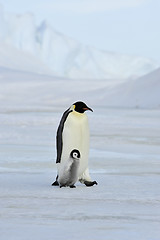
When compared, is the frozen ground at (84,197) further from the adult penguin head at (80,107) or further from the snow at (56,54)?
the snow at (56,54)

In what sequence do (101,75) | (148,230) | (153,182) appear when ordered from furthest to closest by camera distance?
1. (101,75)
2. (153,182)
3. (148,230)

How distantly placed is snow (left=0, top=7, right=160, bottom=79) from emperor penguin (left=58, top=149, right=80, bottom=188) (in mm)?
48734

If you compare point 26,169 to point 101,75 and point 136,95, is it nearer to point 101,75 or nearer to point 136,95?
point 136,95

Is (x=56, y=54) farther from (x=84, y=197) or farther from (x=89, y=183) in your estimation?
(x=84, y=197)

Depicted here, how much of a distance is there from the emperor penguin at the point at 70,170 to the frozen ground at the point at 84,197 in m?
0.08

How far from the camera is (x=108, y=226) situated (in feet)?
11.0

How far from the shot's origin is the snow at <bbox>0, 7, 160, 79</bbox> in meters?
57.1

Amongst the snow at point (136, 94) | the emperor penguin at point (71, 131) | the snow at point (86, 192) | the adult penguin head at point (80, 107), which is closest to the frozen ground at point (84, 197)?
A: the snow at point (86, 192)

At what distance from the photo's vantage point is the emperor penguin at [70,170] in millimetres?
4805

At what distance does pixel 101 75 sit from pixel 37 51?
7488 mm

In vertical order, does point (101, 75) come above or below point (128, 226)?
above

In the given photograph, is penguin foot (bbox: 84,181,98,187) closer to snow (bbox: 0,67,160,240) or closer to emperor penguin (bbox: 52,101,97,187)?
snow (bbox: 0,67,160,240)

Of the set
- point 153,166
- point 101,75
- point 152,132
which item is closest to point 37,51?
point 101,75

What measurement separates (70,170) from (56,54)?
56.3m
